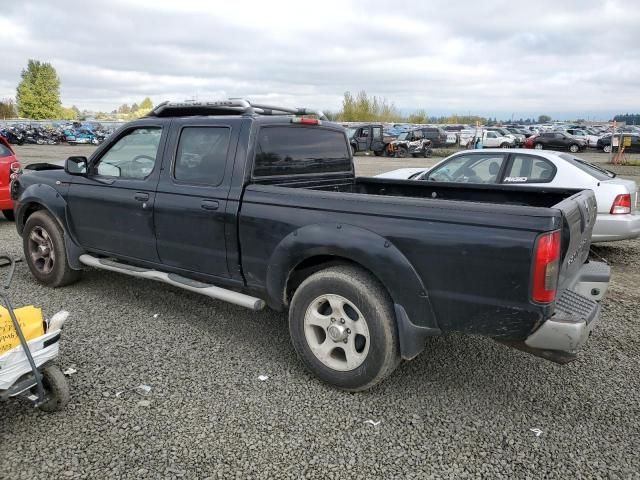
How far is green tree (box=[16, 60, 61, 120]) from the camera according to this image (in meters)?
106

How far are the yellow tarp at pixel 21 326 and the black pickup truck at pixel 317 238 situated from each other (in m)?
1.20

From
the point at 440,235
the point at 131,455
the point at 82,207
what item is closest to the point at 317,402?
the point at 131,455

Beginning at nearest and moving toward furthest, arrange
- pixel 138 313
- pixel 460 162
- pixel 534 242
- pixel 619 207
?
1. pixel 534 242
2. pixel 138 313
3. pixel 619 207
4. pixel 460 162

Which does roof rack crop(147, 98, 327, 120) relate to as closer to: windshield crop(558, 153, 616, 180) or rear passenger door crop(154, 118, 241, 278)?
rear passenger door crop(154, 118, 241, 278)

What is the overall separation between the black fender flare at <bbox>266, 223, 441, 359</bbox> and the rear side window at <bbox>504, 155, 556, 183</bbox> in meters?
4.80

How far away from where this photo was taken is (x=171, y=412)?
3.08 m

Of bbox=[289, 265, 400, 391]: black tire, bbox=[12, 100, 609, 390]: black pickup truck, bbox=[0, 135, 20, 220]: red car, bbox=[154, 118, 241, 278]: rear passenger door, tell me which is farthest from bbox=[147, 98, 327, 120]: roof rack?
bbox=[0, 135, 20, 220]: red car

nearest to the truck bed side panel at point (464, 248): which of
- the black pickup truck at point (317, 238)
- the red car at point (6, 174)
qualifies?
the black pickup truck at point (317, 238)

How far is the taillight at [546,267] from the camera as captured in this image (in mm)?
2548

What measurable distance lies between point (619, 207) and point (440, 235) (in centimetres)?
478

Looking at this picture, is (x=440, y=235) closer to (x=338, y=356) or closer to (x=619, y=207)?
(x=338, y=356)

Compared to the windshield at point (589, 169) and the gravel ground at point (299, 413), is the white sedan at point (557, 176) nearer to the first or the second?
the windshield at point (589, 169)

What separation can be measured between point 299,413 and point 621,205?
17.5 ft

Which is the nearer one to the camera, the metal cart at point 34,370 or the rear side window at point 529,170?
the metal cart at point 34,370
